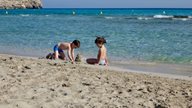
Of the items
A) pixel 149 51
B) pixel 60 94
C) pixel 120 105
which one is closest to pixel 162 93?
pixel 120 105

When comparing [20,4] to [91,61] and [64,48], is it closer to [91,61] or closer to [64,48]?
[64,48]

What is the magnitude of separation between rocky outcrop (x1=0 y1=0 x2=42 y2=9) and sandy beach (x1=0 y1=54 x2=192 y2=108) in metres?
145

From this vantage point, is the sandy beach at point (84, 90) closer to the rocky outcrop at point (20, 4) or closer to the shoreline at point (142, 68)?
→ the shoreline at point (142, 68)

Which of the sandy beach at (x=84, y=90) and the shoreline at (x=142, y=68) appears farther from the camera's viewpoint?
the shoreline at (x=142, y=68)

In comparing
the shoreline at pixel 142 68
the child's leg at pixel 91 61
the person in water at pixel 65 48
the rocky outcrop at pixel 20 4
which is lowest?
the rocky outcrop at pixel 20 4

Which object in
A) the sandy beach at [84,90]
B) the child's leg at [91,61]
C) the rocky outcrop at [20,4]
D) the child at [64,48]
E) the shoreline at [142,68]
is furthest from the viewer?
the rocky outcrop at [20,4]

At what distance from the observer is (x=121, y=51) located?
619 inches

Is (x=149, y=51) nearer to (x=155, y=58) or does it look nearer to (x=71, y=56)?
(x=155, y=58)

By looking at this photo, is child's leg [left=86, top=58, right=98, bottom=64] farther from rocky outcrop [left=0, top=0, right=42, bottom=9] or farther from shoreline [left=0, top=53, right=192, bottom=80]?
rocky outcrop [left=0, top=0, right=42, bottom=9]

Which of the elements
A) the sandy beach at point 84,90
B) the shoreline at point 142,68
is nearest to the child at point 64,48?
the shoreline at point 142,68

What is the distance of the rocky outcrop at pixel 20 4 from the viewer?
15112 centimetres

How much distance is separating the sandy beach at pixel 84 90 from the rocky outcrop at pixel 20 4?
474 feet

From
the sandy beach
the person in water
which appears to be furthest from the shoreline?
the sandy beach

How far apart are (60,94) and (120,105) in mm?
1107
